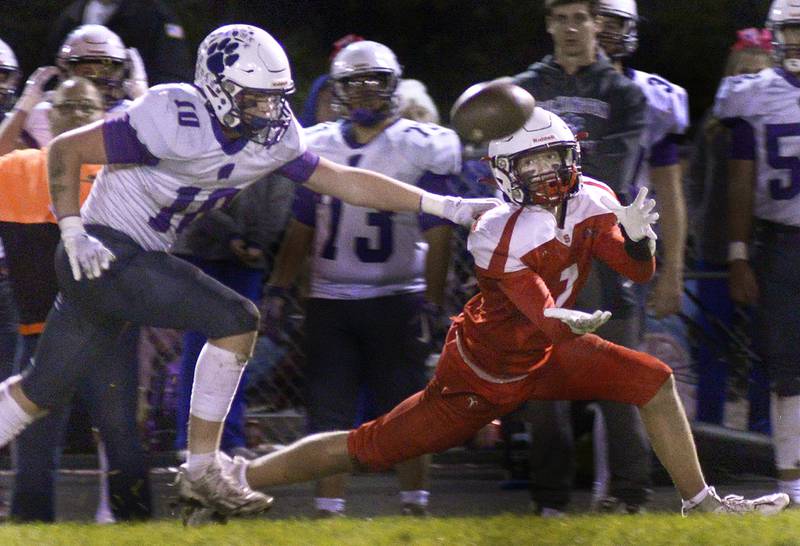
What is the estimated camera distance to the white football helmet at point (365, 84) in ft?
20.7

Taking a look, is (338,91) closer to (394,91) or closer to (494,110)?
(394,91)

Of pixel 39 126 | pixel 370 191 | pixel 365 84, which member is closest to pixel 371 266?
pixel 370 191

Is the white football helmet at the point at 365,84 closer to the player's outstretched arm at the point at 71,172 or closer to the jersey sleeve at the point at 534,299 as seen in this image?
the player's outstretched arm at the point at 71,172

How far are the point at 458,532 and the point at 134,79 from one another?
9.68ft

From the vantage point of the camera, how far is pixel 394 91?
21.0 ft

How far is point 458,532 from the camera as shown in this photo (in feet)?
16.0

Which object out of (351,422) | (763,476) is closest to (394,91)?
(351,422)

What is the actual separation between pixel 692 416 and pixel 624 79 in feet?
7.63

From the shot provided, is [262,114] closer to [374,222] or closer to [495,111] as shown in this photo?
[495,111]

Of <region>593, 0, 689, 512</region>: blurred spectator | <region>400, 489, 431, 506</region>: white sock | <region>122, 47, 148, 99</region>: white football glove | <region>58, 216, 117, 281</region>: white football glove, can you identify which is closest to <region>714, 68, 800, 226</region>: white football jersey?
<region>593, 0, 689, 512</region>: blurred spectator

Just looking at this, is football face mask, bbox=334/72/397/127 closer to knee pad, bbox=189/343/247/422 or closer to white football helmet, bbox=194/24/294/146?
white football helmet, bbox=194/24/294/146

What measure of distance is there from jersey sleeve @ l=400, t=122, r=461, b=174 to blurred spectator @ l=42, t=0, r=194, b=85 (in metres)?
1.77

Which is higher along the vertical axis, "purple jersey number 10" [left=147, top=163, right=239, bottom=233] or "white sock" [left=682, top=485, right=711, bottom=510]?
"purple jersey number 10" [left=147, top=163, right=239, bottom=233]

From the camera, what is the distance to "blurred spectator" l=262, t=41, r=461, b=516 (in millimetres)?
6320
